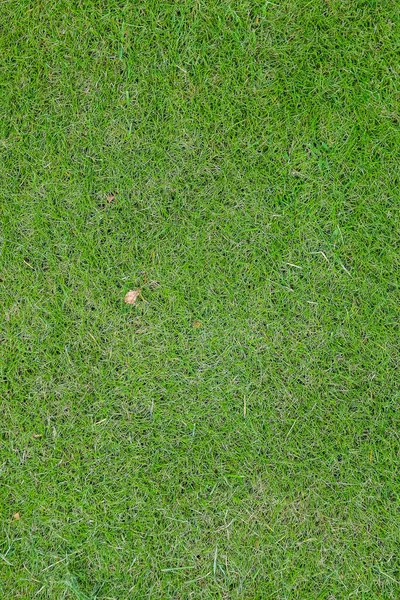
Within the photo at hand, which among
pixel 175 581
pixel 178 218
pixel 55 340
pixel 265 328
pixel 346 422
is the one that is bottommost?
pixel 175 581

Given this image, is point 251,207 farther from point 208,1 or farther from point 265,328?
point 208,1

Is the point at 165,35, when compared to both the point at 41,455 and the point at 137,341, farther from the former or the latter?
the point at 41,455

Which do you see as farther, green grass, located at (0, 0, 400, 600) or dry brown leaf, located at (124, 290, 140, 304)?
dry brown leaf, located at (124, 290, 140, 304)

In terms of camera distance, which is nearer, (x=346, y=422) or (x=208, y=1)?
(x=346, y=422)

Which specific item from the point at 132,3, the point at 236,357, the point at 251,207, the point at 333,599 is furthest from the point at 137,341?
the point at 132,3

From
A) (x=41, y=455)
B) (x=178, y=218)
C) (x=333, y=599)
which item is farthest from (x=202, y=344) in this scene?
(x=333, y=599)

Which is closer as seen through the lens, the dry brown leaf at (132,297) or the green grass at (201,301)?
the green grass at (201,301)

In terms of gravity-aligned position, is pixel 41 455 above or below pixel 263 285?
below
